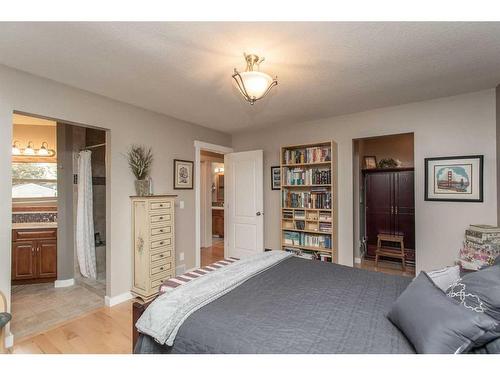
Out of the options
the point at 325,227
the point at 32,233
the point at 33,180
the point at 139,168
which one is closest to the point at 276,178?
the point at 325,227

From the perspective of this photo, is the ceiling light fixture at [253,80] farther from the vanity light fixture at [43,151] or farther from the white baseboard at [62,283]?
the vanity light fixture at [43,151]

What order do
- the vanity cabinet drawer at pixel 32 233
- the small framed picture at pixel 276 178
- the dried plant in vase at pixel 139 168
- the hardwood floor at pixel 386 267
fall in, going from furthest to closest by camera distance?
the small framed picture at pixel 276 178 < the hardwood floor at pixel 386 267 < the vanity cabinet drawer at pixel 32 233 < the dried plant in vase at pixel 139 168

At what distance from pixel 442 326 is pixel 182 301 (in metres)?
1.28

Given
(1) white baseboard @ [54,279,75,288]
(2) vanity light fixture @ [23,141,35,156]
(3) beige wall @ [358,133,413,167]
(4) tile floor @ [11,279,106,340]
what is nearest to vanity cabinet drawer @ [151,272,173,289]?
(4) tile floor @ [11,279,106,340]

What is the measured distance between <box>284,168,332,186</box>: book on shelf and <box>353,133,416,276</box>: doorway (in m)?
0.53

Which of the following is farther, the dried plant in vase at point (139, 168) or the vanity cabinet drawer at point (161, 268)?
the dried plant in vase at point (139, 168)

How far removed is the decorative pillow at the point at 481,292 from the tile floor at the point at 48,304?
3372 millimetres

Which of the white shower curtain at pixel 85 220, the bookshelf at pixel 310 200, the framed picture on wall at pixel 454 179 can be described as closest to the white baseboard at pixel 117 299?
the white shower curtain at pixel 85 220

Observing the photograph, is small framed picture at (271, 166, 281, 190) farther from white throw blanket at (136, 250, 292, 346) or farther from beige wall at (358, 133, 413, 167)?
white throw blanket at (136, 250, 292, 346)

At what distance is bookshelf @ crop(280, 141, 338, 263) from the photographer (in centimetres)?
362

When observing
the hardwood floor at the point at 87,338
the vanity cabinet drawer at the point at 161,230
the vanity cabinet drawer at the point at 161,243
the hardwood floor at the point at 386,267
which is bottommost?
the hardwood floor at the point at 87,338

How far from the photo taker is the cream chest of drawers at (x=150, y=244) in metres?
2.96

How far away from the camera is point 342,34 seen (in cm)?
177
